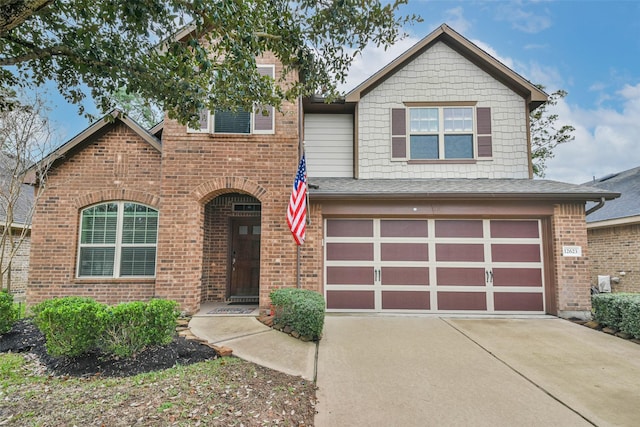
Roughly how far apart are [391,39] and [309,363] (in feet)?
15.5

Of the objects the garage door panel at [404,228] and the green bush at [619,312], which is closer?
the green bush at [619,312]

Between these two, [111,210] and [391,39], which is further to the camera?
[111,210]

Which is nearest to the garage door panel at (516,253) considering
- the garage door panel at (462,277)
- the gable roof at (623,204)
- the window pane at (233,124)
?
the garage door panel at (462,277)

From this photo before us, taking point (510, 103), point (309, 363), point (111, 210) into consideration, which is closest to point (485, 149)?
point (510, 103)

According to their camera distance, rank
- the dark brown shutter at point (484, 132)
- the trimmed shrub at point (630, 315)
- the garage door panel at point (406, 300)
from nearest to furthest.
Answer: the trimmed shrub at point (630, 315) → the garage door panel at point (406, 300) → the dark brown shutter at point (484, 132)

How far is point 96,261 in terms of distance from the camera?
720 centimetres

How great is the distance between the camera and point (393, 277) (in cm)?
772

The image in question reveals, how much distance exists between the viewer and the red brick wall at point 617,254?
9.66 m

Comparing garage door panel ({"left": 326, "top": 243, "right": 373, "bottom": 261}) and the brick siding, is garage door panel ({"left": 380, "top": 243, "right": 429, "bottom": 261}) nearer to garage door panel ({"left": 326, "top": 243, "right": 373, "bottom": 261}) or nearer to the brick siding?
garage door panel ({"left": 326, "top": 243, "right": 373, "bottom": 261})

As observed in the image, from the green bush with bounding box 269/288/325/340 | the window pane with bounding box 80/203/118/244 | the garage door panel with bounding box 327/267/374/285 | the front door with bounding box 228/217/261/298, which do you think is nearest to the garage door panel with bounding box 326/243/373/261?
the garage door panel with bounding box 327/267/374/285

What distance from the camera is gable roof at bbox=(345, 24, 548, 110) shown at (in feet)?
28.4

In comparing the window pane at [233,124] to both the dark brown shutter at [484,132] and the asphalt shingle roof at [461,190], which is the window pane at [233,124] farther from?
the dark brown shutter at [484,132]

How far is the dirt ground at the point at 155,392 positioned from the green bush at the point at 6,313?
959 mm

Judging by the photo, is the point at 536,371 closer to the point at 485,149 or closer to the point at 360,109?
the point at 485,149
